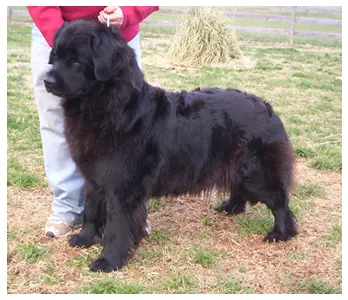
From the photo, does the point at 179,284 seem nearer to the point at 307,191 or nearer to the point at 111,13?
the point at 111,13

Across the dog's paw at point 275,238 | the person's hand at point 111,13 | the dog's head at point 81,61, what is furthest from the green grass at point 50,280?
the person's hand at point 111,13

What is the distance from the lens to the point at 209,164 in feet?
12.1

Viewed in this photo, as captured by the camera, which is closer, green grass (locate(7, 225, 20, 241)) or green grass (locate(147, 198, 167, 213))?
green grass (locate(7, 225, 20, 241))

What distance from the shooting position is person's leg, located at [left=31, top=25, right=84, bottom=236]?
3635mm

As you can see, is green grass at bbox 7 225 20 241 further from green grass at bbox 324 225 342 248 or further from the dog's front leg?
green grass at bbox 324 225 342 248

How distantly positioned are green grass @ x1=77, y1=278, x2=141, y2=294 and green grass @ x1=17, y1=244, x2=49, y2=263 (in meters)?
0.53

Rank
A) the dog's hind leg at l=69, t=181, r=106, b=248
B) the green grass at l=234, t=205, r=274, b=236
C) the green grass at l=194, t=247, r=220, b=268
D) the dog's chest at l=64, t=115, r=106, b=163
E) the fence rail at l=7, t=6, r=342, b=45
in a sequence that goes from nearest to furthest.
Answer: the dog's chest at l=64, t=115, r=106, b=163 < the green grass at l=194, t=247, r=220, b=268 < the dog's hind leg at l=69, t=181, r=106, b=248 < the green grass at l=234, t=205, r=274, b=236 < the fence rail at l=7, t=6, r=342, b=45

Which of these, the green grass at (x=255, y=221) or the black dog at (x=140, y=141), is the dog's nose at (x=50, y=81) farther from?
the green grass at (x=255, y=221)

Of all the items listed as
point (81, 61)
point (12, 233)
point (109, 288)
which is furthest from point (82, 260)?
point (81, 61)

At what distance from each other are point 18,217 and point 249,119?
216cm

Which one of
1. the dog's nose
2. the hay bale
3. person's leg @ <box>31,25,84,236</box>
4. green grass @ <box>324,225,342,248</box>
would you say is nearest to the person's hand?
person's leg @ <box>31,25,84,236</box>

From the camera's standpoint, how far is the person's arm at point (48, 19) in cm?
334

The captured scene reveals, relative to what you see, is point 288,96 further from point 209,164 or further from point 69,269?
point 69,269
